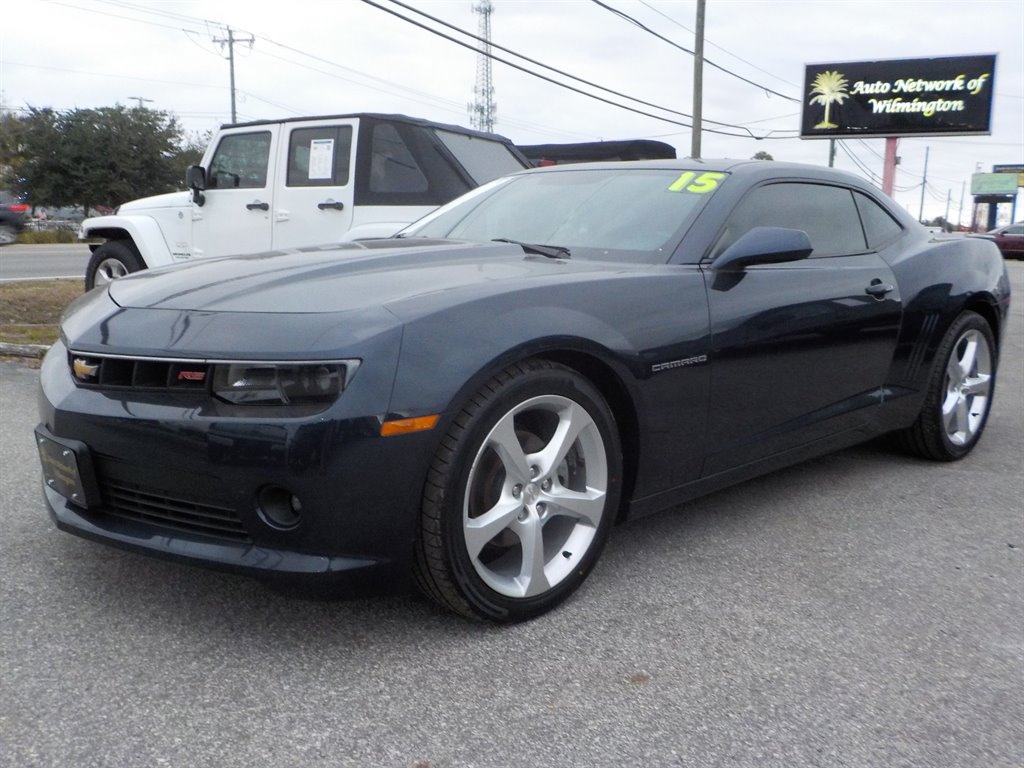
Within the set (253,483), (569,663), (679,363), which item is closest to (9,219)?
(679,363)

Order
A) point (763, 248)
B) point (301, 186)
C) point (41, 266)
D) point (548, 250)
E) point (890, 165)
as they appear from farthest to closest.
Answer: point (890, 165) → point (41, 266) → point (301, 186) → point (548, 250) → point (763, 248)

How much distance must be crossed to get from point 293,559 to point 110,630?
638 mm

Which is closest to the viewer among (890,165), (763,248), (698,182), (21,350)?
(763,248)

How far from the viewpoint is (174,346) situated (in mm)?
2541

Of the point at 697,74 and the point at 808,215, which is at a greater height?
the point at 697,74

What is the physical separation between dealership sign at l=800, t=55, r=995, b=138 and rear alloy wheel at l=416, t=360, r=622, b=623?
36.0m

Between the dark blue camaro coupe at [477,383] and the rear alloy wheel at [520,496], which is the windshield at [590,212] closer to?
the dark blue camaro coupe at [477,383]

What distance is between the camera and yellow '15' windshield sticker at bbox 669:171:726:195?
3.68 meters

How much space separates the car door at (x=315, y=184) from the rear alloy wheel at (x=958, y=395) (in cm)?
450

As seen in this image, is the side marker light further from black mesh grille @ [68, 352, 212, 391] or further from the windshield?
the windshield

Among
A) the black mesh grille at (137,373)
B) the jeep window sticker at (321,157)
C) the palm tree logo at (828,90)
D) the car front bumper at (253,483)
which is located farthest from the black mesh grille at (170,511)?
the palm tree logo at (828,90)

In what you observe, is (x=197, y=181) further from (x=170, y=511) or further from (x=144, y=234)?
(x=170, y=511)

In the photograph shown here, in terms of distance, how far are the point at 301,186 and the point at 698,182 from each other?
4.79 metres

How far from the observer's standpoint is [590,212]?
3.75m
